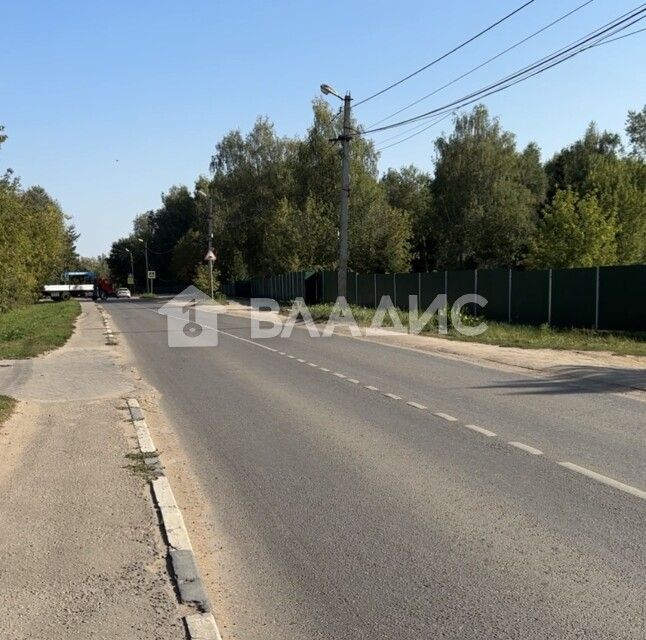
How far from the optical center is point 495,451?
305 inches

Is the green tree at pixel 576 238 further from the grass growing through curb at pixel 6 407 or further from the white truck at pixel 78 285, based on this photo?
the white truck at pixel 78 285

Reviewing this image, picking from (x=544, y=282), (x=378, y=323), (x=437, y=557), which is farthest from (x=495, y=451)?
(x=378, y=323)

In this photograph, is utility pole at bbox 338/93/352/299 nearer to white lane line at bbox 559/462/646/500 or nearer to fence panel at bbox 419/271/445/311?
fence panel at bbox 419/271/445/311

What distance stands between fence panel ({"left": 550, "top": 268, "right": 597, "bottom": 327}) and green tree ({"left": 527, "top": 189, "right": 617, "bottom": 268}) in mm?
14238

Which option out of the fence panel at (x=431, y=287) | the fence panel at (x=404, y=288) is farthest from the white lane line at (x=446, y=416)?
the fence panel at (x=404, y=288)

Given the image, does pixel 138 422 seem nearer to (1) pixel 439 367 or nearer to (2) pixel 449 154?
(1) pixel 439 367

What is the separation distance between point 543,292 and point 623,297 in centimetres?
352

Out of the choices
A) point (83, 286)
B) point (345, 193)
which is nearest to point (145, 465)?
point (345, 193)

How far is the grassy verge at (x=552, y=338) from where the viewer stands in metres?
19.0

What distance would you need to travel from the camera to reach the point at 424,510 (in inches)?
230

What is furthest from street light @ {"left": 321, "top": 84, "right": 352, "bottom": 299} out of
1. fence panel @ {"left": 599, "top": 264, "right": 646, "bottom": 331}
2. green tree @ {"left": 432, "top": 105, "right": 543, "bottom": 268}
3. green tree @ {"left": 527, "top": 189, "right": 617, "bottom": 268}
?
green tree @ {"left": 432, "top": 105, "right": 543, "bottom": 268}

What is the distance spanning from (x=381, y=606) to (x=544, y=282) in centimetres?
2272

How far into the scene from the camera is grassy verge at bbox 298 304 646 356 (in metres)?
19.0

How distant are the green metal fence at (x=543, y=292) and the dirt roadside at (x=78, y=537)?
656 inches
